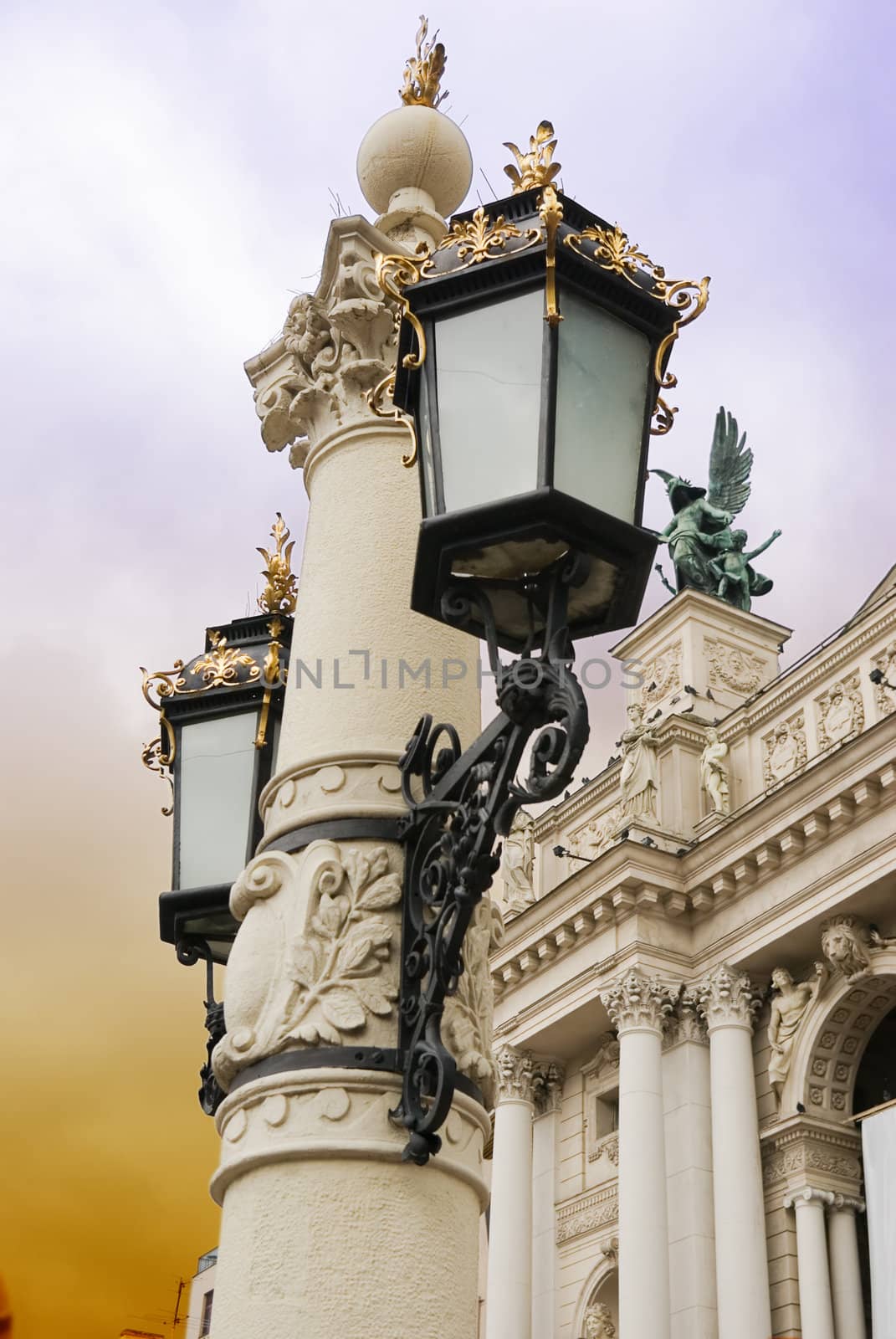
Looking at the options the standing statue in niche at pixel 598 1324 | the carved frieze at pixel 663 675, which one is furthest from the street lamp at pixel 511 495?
the carved frieze at pixel 663 675

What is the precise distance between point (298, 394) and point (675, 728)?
24.8 m

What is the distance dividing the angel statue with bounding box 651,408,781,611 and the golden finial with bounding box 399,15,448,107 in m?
27.5

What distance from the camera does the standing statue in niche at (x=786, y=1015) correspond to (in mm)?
25094

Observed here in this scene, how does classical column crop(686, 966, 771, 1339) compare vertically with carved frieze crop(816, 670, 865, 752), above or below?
below

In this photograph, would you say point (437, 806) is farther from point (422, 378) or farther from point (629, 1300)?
point (629, 1300)

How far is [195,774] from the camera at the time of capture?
578 cm

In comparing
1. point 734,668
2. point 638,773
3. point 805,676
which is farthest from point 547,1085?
Answer: point 805,676

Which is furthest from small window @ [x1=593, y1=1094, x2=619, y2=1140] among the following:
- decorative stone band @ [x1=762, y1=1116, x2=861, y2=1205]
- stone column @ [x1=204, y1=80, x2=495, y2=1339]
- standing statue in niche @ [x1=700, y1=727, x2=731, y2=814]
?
stone column @ [x1=204, y1=80, x2=495, y2=1339]

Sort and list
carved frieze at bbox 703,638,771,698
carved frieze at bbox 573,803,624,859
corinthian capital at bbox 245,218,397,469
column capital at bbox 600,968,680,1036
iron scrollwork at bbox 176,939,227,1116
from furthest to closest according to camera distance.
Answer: carved frieze at bbox 703,638,771,698 < carved frieze at bbox 573,803,624,859 < column capital at bbox 600,968,680,1036 < corinthian capital at bbox 245,218,397,469 < iron scrollwork at bbox 176,939,227,1116

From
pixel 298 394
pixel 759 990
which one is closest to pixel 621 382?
pixel 298 394

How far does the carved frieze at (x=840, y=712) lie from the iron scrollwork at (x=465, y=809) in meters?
22.1

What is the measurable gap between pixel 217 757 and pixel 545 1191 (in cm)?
2558

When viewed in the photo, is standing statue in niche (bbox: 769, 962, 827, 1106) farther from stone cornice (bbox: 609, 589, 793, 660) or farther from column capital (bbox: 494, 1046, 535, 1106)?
stone cornice (bbox: 609, 589, 793, 660)

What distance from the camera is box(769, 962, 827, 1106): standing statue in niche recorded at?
25094 millimetres
